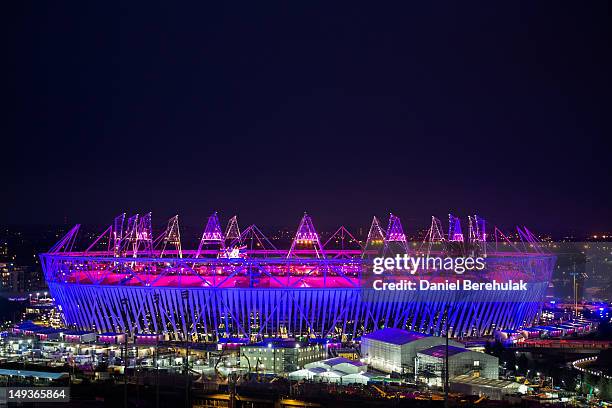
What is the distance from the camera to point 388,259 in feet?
159

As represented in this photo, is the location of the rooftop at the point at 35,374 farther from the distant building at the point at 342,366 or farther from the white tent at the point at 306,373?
the distant building at the point at 342,366

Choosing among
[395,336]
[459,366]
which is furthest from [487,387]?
[395,336]

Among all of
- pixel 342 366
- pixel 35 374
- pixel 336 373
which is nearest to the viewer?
pixel 35 374

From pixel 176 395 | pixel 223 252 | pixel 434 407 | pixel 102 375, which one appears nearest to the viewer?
pixel 434 407

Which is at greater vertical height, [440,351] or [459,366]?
[440,351]

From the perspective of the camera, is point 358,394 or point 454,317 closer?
point 358,394

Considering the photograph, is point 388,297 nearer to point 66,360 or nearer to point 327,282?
point 327,282

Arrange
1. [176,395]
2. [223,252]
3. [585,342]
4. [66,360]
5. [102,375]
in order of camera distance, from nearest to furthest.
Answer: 1. [176,395]
2. [102,375]
3. [66,360]
4. [585,342]
5. [223,252]

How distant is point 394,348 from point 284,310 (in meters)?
11.0

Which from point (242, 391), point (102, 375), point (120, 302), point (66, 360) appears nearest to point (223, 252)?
point (120, 302)

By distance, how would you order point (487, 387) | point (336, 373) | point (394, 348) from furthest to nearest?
point (394, 348), point (336, 373), point (487, 387)

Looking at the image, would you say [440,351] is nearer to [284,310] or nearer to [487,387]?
[487,387]

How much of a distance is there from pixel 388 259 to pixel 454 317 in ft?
18.5

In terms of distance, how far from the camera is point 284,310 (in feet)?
158
